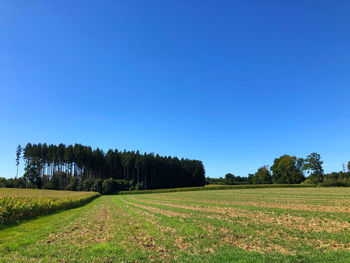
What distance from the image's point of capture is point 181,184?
154125mm

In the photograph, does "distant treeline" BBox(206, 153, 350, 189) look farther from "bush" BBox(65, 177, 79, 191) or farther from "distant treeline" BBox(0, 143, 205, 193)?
"bush" BBox(65, 177, 79, 191)

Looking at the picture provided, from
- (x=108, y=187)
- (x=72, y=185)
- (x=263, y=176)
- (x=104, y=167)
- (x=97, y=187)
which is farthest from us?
(x=263, y=176)

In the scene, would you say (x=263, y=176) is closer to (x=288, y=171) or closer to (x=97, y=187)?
(x=288, y=171)

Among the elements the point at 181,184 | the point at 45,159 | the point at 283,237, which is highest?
the point at 45,159

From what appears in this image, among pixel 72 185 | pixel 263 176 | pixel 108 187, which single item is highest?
pixel 72 185

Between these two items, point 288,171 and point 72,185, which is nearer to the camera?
point 72,185

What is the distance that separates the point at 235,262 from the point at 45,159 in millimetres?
135600

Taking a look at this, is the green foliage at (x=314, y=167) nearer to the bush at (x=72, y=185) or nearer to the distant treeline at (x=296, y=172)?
the distant treeline at (x=296, y=172)

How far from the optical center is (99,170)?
134 m

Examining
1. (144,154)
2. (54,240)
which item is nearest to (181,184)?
(144,154)

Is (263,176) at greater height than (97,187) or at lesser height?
lesser

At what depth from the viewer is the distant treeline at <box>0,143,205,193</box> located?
106562 mm

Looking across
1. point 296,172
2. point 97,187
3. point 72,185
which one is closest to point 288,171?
point 296,172

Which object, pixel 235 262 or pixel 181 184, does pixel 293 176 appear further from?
pixel 235 262
